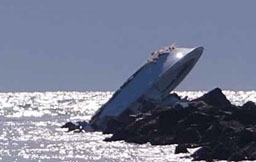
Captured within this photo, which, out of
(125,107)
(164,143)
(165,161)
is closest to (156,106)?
(125,107)

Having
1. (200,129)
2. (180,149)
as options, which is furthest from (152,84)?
(180,149)

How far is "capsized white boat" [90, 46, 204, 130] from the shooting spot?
268 ft

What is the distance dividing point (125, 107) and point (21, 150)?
717 inches

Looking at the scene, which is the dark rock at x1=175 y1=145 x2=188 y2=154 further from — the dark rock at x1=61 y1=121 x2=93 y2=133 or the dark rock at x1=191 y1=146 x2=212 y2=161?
the dark rock at x1=61 y1=121 x2=93 y2=133

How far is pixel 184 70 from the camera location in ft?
279

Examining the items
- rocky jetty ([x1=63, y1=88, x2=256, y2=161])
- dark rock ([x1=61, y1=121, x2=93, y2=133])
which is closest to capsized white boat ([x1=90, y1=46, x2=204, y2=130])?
dark rock ([x1=61, y1=121, x2=93, y2=133])

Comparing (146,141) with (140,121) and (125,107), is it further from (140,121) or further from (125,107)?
(125,107)

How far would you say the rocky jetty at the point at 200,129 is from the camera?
5403cm

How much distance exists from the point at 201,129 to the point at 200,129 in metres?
0.05

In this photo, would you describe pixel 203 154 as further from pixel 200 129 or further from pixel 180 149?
pixel 200 129

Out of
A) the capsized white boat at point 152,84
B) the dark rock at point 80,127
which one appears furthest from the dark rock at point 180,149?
the dark rock at point 80,127

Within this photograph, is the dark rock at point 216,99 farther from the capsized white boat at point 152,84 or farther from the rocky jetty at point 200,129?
the capsized white boat at point 152,84

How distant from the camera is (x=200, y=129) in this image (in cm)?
6431

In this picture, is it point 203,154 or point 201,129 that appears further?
point 201,129
